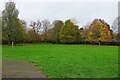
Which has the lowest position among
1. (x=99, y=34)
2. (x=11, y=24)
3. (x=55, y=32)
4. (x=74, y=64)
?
(x=74, y=64)

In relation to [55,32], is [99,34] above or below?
below

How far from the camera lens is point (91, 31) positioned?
92.6 m

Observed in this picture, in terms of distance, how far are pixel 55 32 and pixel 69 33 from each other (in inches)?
327

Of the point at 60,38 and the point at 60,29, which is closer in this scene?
the point at 60,38

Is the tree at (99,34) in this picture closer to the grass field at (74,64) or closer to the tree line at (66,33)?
the tree line at (66,33)

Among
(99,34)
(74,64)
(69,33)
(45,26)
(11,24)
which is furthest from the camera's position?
(45,26)

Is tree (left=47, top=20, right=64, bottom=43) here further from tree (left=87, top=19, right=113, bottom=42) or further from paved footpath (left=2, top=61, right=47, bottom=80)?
paved footpath (left=2, top=61, right=47, bottom=80)

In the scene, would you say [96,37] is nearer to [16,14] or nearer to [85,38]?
[85,38]

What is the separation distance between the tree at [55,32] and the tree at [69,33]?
333 cm

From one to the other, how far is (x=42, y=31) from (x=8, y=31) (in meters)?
31.7

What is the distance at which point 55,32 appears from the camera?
3939 inches

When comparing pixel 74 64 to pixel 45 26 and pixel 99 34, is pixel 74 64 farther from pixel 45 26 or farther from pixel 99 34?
pixel 45 26

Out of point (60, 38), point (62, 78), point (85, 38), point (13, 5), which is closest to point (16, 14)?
point (13, 5)

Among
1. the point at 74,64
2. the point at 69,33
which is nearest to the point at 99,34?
the point at 69,33
